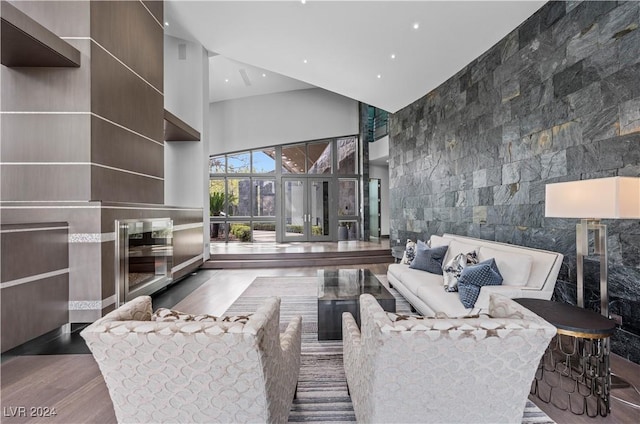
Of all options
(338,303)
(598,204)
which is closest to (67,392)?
(338,303)

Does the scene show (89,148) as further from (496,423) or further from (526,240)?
(526,240)

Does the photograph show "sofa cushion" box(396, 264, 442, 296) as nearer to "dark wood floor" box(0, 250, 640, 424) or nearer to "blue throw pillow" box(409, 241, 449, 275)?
"blue throw pillow" box(409, 241, 449, 275)

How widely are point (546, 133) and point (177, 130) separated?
5.57 meters

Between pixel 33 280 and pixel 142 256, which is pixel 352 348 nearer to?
pixel 33 280

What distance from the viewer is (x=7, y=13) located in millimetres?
2457

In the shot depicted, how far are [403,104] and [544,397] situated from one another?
6256mm

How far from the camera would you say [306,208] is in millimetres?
9844

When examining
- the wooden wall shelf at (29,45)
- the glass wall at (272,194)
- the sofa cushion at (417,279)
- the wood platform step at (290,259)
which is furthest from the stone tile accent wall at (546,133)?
the wooden wall shelf at (29,45)

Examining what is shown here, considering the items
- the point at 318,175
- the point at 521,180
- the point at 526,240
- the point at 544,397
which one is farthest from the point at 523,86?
the point at 318,175

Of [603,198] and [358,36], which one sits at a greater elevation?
[358,36]

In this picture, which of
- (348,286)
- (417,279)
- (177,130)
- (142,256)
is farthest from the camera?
(177,130)

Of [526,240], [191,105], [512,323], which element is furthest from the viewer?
[191,105]

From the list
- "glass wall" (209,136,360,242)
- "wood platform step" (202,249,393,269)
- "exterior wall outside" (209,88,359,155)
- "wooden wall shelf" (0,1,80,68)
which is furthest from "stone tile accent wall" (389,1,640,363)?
"wooden wall shelf" (0,1,80,68)

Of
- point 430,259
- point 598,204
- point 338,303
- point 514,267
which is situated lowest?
point 338,303
